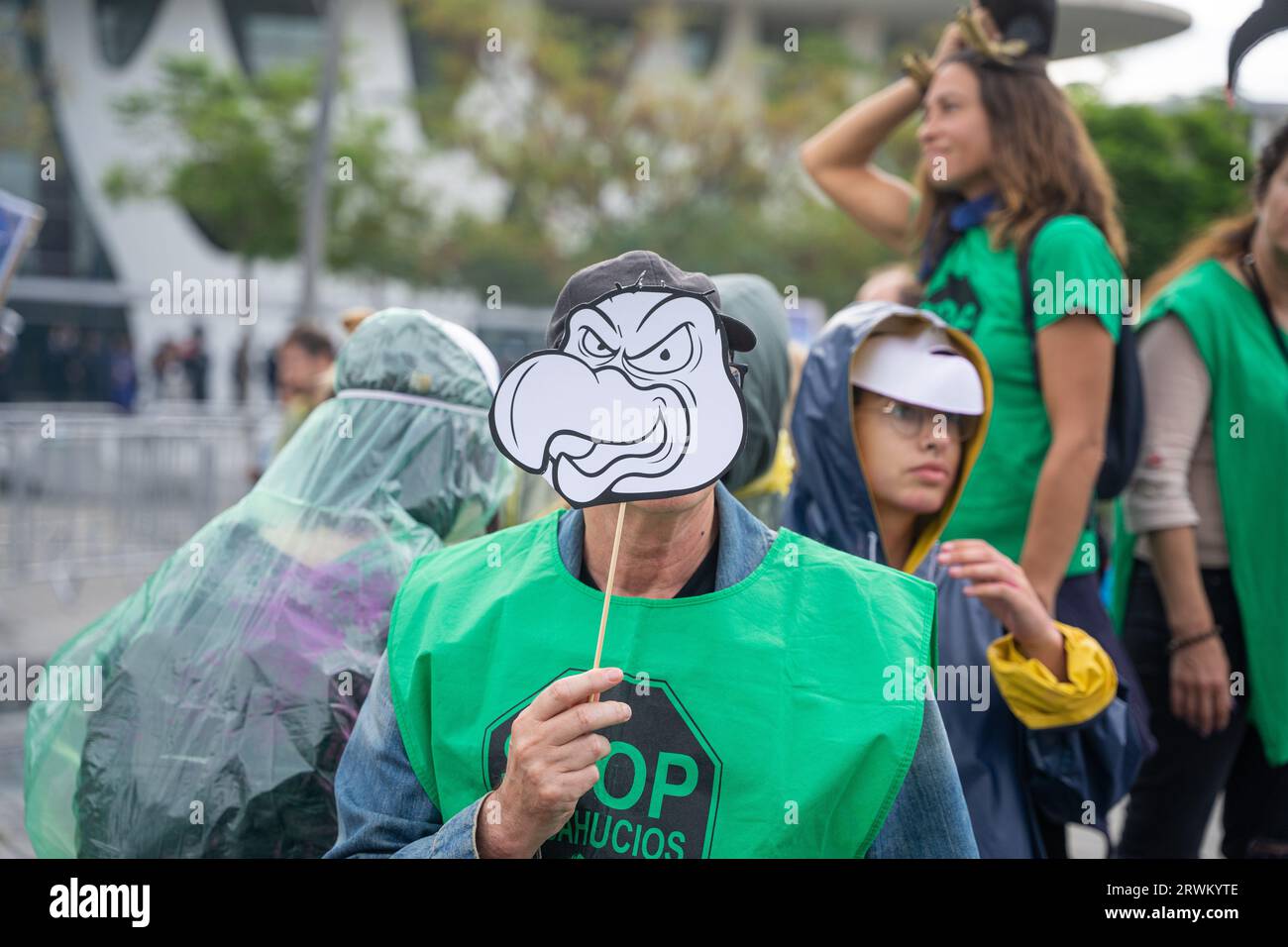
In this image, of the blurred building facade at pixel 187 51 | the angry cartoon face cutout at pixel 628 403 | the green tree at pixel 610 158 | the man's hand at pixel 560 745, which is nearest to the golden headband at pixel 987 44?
the angry cartoon face cutout at pixel 628 403

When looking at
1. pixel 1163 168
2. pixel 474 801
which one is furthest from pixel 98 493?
pixel 1163 168

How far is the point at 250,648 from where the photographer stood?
7.11 feet

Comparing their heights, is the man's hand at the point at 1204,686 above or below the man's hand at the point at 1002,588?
below

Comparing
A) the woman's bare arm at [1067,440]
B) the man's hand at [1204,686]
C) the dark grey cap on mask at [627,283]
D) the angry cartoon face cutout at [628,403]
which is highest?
the dark grey cap on mask at [627,283]

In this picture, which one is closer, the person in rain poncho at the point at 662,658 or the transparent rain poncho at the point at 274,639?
the person in rain poncho at the point at 662,658

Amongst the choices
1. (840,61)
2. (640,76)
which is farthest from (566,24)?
(840,61)

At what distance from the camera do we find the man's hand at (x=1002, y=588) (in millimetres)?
2150

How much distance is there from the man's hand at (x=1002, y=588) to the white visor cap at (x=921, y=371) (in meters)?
0.39

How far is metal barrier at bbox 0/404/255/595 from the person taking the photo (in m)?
8.59

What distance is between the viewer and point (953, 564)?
2.20 metres

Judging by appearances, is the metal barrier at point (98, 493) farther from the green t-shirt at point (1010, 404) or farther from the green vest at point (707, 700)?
the green vest at point (707, 700)

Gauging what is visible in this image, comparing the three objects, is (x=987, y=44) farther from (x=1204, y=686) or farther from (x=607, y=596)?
(x=607, y=596)

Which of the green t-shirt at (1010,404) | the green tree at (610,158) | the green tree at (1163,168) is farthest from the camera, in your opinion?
the green tree at (610,158)

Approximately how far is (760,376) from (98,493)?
288 inches
